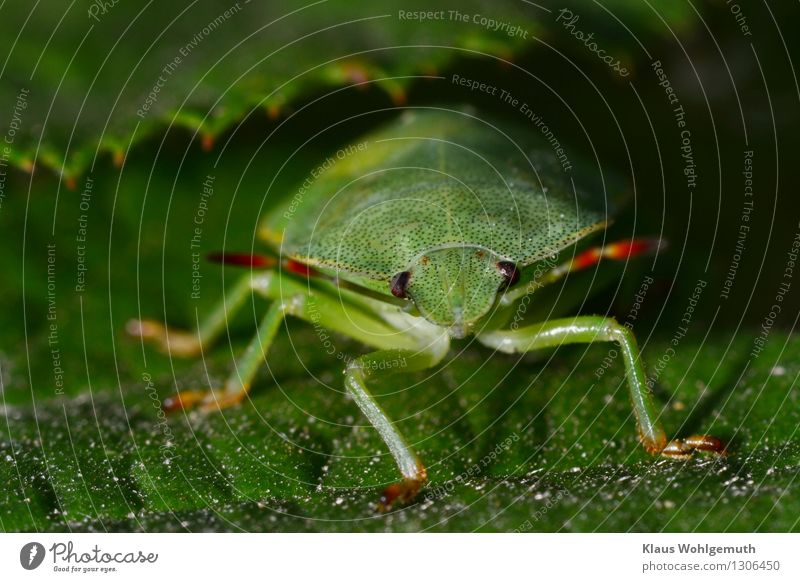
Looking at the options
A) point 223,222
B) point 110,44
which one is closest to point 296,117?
point 223,222

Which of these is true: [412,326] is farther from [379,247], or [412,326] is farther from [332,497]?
[332,497]

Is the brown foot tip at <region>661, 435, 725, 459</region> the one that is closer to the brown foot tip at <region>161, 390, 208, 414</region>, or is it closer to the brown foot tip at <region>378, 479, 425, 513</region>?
the brown foot tip at <region>378, 479, 425, 513</region>
